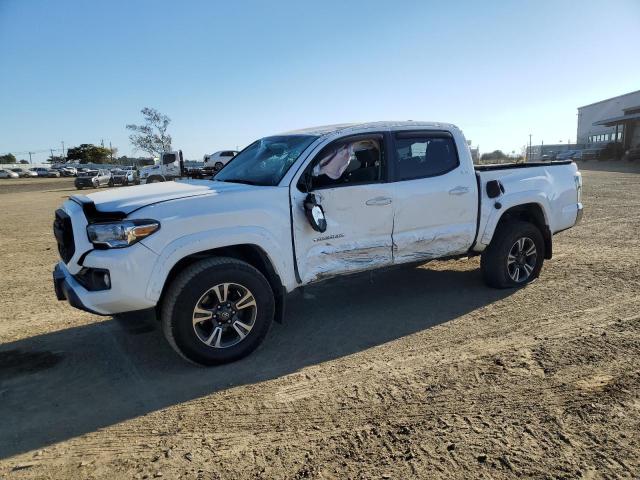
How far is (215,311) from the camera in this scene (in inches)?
149

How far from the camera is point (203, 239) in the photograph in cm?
366

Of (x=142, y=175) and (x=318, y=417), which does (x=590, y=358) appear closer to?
(x=318, y=417)

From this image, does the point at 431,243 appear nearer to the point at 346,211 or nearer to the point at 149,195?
the point at 346,211

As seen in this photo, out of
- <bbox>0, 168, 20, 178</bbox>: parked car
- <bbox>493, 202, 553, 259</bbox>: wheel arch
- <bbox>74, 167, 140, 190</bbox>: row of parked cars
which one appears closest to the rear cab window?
<bbox>493, 202, 553, 259</bbox>: wheel arch

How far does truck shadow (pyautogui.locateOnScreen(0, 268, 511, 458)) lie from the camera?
3180 mm

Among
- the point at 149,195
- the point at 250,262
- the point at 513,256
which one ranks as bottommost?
the point at 513,256

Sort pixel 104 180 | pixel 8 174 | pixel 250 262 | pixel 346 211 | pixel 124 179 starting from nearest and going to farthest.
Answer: pixel 250 262 < pixel 346 211 < pixel 124 179 < pixel 104 180 < pixel 8 174

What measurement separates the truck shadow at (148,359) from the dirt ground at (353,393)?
0.02 metres

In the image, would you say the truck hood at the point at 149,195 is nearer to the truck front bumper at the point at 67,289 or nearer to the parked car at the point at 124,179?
the truck front bumper at the point at 67,289

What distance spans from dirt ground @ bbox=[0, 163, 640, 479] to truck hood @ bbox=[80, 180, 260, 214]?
932mm

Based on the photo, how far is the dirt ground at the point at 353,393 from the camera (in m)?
2.60

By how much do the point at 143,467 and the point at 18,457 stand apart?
78 cm

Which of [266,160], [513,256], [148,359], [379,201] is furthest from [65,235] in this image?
[513,256]

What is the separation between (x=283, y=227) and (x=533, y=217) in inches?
137
